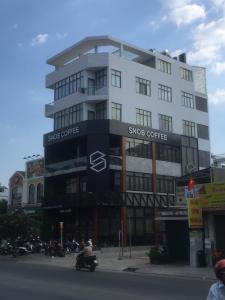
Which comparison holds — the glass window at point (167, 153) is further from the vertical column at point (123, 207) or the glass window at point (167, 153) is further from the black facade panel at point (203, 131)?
the black facade panel at point (203, 131)

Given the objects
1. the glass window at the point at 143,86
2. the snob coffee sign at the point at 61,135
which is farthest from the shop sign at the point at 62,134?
Answer: the glass window at the point at 143,86

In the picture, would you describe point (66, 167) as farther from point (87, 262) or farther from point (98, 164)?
point (87, 262)

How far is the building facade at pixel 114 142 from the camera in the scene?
4931 centimetres

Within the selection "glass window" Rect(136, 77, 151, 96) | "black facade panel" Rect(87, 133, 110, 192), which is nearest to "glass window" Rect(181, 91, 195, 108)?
"glass window" Rect(136, 77, 151, 96)

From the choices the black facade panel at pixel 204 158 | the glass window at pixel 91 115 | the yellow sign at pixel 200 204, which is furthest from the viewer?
the black facade panel at pixel 204 158

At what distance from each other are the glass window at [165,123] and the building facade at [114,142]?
0.11 meters

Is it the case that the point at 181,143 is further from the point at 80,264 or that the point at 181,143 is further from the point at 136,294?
the point at 136,294

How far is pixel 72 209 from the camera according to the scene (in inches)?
1987

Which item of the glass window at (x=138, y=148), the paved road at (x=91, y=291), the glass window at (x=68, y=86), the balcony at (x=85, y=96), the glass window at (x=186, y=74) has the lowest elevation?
the paved road at (x=91, y=291)

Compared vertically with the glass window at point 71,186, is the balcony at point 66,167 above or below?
above

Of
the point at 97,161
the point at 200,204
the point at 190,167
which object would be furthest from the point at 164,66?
the point at 200,204

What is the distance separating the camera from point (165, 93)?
5781 centimetres

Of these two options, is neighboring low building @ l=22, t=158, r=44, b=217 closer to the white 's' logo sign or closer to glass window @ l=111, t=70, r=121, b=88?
the white 's' logo sign

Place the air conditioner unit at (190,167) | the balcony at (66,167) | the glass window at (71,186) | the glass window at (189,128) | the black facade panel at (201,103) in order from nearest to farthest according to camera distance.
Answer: the balcony at (66,167) → the glass window at (71,186) → the air conditioner unit at (190,167) → the glass window at (189,128) → the black facade panel at (201,103)
